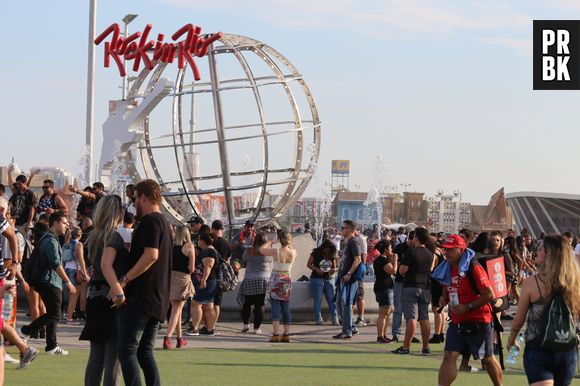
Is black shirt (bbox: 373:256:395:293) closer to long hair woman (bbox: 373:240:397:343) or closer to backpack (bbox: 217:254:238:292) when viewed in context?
long hair woman (bbox: 373:240:397:343)

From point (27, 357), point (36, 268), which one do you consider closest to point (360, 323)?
point (36, 268)

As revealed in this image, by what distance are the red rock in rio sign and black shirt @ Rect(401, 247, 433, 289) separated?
39.9 feet

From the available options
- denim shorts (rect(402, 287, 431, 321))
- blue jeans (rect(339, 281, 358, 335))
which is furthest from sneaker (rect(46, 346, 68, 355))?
blue jeans (rect(339, 281, 358, 335))

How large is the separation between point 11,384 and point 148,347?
2531 millimetres

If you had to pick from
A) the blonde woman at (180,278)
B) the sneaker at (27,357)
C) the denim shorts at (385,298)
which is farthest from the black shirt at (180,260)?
the denim shorts at (385,298)

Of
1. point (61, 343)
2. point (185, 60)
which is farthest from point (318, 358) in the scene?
point (185, 60)

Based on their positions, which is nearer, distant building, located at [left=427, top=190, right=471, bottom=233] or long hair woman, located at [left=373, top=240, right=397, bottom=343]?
long hair woman, located at [left=373, top=240, right=397, bottom=343]

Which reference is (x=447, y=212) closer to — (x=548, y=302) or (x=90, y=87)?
(x=90, y=87)

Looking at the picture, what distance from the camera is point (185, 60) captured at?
Answer: 1078 inches

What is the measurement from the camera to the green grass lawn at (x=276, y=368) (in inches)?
460

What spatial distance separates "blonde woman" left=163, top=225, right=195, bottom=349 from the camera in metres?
14.7

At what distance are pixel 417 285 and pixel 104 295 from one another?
7.61m

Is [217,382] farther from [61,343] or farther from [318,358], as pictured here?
[61,343]

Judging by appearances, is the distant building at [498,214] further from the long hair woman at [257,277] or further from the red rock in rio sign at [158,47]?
the long hair woman at [257,277]
